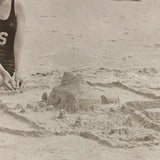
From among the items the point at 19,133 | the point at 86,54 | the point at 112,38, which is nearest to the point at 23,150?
the point at 19,133

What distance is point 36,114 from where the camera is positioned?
3854 millimetres

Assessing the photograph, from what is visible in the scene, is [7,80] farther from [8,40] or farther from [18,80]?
[8,40]

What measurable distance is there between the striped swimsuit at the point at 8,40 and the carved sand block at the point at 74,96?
16.0 inches

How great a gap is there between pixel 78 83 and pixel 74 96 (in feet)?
0.65

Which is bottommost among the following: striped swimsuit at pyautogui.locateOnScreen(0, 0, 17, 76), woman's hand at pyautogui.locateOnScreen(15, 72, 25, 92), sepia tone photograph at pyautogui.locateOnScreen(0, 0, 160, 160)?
sepia tone photograph at pyautogui.locateOnScreen(0, 0, 160, 160)

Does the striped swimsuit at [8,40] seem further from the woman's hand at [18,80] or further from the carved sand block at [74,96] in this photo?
the carved sand block at [74,96]

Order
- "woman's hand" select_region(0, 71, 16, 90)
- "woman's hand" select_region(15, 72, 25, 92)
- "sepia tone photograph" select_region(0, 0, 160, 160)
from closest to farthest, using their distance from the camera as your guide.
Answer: "sepia tone photograph" select_region(0, 0, 160, 160), "woman's hand" select_region(0, 71, 16, 90), "woman's hand" select_region(15, 72, 25, 92)

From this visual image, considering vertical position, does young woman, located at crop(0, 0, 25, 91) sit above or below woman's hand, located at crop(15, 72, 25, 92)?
above

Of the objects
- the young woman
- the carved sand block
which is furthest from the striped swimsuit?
the carved sand block

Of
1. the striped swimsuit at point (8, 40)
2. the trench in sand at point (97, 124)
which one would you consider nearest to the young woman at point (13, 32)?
the striped swimsuit at point (8, 40)

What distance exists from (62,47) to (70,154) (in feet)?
9.14

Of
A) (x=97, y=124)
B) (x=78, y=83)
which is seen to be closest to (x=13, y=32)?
(x=78, y=83)

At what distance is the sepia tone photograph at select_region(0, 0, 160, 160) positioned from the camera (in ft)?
10.9

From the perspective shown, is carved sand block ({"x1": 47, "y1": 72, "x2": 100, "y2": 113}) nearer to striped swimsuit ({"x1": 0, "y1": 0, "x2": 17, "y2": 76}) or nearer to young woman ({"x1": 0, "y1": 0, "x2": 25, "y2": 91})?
young woman ({"x1": 0, "y1": 0, "x2": 25, "y2": 91})
